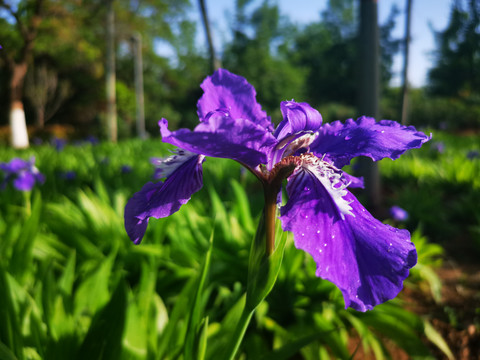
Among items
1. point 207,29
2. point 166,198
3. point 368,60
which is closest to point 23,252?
point 166,198

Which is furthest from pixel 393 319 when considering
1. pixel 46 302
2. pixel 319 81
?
pixel 319 81

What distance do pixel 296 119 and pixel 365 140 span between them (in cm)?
15

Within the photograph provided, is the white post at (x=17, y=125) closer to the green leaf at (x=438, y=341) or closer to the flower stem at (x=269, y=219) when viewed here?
the green leaf at (x=438, y=341)

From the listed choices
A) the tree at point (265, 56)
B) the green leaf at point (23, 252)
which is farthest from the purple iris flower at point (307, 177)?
the tree at point (265, 56)

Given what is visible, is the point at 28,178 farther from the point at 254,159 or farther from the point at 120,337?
the point at 254,159

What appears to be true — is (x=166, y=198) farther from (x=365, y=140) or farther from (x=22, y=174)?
(x=22, y=174)

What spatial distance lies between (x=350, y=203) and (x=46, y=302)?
1126 millimetres

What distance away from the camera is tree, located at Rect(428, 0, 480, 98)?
23.3 ft

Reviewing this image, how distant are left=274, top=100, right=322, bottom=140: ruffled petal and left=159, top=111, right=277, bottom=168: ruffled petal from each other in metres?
0.10

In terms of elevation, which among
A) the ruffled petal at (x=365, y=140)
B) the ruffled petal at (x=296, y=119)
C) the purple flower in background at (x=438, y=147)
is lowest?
the purple flower in background at (x=438, y=147)

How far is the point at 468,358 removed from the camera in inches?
62.2

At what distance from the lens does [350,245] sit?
629 millimetres

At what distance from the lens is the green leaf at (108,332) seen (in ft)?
3.44

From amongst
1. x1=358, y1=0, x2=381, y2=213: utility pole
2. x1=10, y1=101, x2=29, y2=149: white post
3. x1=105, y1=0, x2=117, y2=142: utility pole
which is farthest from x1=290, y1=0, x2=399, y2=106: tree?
x1=358, y1=0, x2=381, y2=213: utility pole
